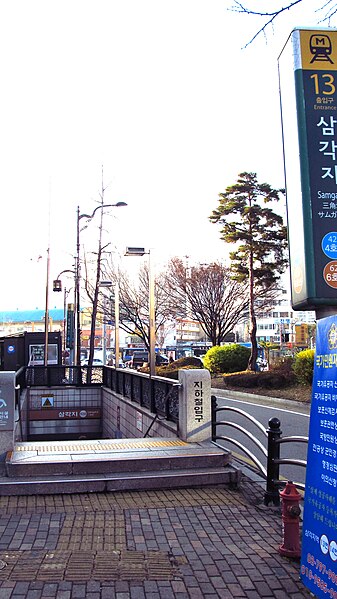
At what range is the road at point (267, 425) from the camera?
33.1ft

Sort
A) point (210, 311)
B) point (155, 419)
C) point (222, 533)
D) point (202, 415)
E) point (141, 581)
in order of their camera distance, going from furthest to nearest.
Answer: point (210, 311) → point (155, 419) → point (202, 415) → point (222, 533) → point (141, 581)

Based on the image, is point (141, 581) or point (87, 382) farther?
point (87, 382)

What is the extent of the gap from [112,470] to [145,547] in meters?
2.18

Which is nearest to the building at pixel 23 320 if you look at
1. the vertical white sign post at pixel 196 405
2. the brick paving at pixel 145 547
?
the vertical white sign post at pixel 196 405

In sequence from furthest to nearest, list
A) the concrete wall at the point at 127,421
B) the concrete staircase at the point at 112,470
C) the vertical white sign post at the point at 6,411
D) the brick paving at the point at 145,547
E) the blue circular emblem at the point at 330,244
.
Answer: the concrete wall at the point at 127,421 → the vertical white sign post at the point at 6,411 → the concrete staircase at the point at 112,470 → the blue circular emblem at the point at 330,244 → the brick paving at the point at 145,547

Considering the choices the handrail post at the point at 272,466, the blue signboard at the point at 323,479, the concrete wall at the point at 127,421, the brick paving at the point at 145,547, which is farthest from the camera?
the concrete wall at the point at 127,421

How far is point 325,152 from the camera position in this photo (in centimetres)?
516

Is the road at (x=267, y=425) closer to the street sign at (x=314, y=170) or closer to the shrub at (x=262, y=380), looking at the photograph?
the shrub at (x=262, y=380)

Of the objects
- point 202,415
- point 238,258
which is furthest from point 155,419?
point 238,258

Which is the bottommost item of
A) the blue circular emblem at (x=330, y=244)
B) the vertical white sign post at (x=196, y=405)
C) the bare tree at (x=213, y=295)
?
the vertical white sign post at (x=196, y=405)

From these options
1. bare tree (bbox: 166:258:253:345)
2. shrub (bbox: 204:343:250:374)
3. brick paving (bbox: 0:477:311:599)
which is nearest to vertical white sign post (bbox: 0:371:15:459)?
brick paving (bbox: 0:477:311:599)

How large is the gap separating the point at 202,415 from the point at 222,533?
126 inches

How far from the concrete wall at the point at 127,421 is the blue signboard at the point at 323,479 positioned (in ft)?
17.4

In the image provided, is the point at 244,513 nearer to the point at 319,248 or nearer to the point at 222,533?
the point at 222,533
